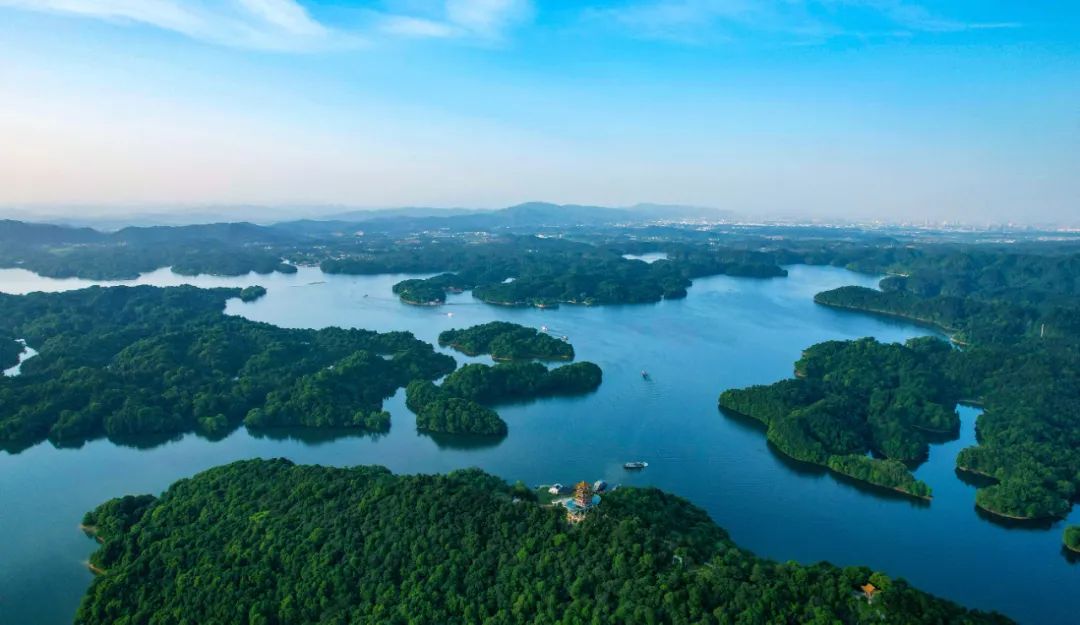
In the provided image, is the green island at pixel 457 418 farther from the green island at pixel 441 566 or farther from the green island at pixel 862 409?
the green island at pixel 862 409

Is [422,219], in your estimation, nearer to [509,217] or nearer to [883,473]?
[509,217]

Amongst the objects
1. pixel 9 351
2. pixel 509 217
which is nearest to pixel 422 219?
pixel 509 217

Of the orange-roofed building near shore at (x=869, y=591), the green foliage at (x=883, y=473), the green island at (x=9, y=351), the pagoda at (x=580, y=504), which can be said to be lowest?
the green foliage at (x=883, y=473)

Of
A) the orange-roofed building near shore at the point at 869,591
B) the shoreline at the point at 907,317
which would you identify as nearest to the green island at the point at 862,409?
the orange-roofed building near shore at the point at 869,591

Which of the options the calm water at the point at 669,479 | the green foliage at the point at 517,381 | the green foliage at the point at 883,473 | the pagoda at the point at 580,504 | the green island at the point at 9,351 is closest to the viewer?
the pagoda at the point at 580,504

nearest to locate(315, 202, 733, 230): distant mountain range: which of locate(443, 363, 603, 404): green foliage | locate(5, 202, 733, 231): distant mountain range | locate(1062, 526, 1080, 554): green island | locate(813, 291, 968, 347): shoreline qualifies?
locate(5, 202, 733, 231): distant mountain range

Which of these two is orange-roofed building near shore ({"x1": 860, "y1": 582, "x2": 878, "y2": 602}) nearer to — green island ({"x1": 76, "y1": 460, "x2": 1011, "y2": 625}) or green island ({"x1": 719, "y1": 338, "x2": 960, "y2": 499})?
green island ({"x1": 76, "y1": 460, "x2": 1011, "y2": 625})
